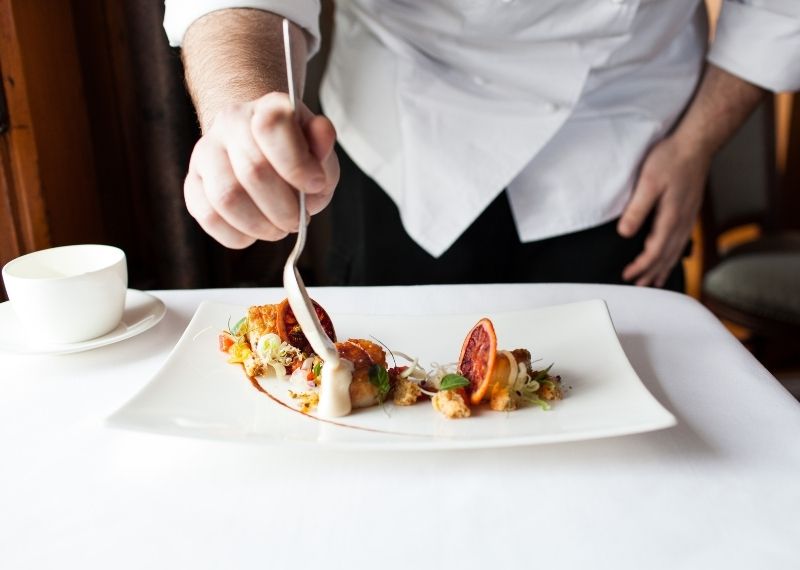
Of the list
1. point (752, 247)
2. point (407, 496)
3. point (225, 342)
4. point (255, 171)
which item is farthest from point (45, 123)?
point (752, 247)

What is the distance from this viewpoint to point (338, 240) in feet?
5.02

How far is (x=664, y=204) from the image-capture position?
4.42 ft

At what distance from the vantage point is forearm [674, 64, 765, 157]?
4.42ft

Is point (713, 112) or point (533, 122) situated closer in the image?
point (533, 122)

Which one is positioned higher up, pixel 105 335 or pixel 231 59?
pixel 231 59

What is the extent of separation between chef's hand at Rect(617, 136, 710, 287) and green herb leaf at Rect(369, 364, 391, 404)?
0.78 metres

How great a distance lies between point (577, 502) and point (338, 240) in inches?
39.9

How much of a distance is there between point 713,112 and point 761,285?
0.83 metres

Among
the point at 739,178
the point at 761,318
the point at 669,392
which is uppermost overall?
the point at 669,392

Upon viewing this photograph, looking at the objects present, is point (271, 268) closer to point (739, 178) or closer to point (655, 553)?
point (739, 178)

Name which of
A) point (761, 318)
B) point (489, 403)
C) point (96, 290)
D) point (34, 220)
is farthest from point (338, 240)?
point (761, 318)

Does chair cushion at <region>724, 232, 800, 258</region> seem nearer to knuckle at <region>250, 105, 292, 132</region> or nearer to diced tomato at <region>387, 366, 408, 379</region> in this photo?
diced tomato at <region>387, 366, 408, 379</region>

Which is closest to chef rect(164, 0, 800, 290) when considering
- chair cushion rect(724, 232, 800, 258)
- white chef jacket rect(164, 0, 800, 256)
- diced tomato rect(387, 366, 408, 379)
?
white chef jacket rect(164, 0, 800, 256)

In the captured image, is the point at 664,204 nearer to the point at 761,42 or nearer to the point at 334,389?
the point at 761,42
